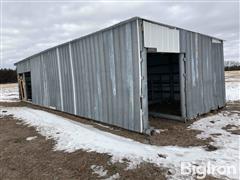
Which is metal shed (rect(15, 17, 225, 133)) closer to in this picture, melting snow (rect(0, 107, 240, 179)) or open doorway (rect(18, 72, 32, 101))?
melting snow (rect(0, 107, 240, 179))

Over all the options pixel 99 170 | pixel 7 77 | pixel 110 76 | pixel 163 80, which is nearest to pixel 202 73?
pixel 163 80

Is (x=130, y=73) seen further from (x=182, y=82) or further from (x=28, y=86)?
(x=28, y=86)

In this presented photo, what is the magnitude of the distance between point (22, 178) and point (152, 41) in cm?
480

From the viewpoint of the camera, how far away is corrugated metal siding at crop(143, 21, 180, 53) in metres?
6.53

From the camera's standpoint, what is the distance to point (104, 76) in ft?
25.9

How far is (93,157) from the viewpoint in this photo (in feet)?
15.9

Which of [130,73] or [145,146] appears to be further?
[130,73]

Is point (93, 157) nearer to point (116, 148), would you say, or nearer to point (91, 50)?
point (116, 148)

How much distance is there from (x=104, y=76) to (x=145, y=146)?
10.6ft

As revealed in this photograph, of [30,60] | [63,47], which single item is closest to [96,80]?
[63,47]

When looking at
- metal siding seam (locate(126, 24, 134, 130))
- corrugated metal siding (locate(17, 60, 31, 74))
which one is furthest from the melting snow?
corrugated metal siding (locate(17, 60, 31, 74))

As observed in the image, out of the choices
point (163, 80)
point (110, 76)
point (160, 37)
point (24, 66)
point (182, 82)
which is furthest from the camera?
point (24, 66)

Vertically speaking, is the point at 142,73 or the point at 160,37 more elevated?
the point at 160,37

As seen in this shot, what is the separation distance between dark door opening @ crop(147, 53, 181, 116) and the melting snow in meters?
3.63
